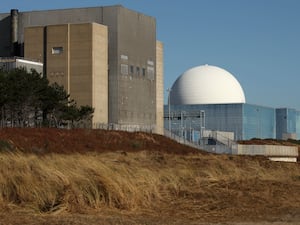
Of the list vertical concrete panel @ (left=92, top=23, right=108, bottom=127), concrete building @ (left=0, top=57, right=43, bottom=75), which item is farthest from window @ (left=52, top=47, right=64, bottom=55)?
vertical concrete panel @ (left=92, top=23, right=108, bottom=127)

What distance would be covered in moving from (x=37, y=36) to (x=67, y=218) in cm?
8004

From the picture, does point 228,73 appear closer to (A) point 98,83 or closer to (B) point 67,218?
(A) point 98,83

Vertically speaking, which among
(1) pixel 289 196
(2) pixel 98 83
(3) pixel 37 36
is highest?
(3) pixel 37 36

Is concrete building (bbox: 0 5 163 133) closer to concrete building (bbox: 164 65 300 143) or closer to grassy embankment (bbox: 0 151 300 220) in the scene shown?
concrete building (bbox: 164 65 300 143)

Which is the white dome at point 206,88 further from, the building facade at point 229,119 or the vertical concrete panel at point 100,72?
the vertical concrete panel at point 100,72

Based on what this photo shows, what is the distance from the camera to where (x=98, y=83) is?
293 feet

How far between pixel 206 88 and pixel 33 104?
73787 millimetres

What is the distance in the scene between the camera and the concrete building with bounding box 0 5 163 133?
290ft

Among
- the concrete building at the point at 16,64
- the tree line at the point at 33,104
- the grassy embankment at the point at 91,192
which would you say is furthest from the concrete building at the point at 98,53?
the grassy embankment at the point at 91,192

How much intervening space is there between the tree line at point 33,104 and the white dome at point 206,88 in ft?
195

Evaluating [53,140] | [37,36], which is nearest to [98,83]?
[37,36]

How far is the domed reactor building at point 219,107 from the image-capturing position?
134625 mm

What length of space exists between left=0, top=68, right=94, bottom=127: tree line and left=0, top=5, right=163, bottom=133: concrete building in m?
5.96

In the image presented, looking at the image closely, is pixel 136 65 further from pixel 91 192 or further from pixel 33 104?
pixel 91 192
